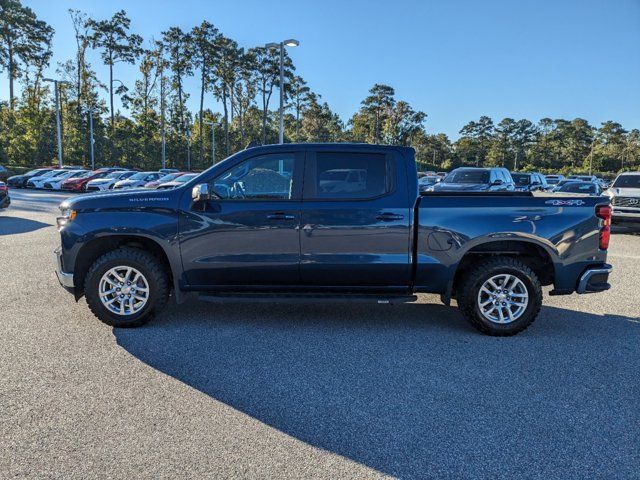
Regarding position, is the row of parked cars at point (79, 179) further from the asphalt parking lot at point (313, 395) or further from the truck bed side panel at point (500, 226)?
the truck bed side panel at point (500, 226)

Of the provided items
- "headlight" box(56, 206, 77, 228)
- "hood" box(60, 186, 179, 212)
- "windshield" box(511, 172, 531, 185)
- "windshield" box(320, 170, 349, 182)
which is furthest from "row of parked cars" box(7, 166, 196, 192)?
"windshield" box(320, 170, 349, 182)

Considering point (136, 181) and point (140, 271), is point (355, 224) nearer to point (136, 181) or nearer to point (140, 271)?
point (140, 271)

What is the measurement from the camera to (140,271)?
4.95 metres

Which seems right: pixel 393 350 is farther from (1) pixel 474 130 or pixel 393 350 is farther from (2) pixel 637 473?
(1) pixel 474 130

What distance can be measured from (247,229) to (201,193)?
581mm

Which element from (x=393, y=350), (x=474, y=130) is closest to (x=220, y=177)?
(x=393, y=350)

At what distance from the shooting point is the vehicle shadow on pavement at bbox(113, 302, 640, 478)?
9.46 feet

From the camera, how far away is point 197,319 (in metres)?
5.38

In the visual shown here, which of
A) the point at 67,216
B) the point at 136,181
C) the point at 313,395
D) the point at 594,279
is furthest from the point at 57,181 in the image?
the point at 594,279

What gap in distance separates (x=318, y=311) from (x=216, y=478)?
3258 mm

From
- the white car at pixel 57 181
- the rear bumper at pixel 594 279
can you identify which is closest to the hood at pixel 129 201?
the rear bumper at pixel 594 279

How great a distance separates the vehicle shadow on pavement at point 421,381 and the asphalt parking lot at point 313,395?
1 centimetres

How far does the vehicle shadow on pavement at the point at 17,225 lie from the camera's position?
12.4 metres

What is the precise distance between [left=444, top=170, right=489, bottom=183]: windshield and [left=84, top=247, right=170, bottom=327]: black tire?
13.3m
